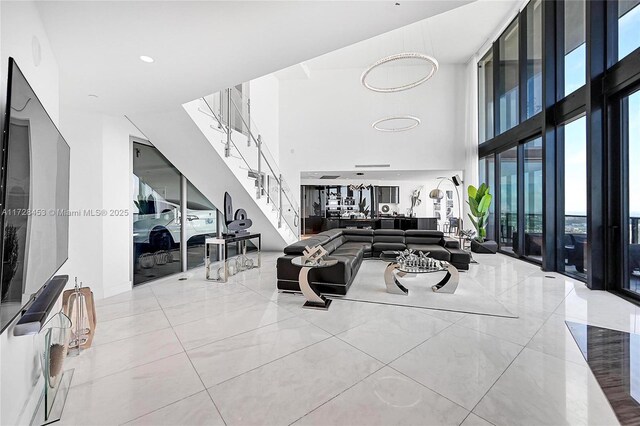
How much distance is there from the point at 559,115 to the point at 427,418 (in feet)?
21.3

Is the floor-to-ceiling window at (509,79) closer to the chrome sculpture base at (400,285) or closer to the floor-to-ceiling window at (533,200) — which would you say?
the floor-to-ceiling window at (533,200)

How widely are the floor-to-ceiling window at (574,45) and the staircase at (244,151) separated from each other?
6317 mm

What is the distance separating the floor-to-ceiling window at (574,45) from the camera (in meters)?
5.04

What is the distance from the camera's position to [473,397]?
190 cm

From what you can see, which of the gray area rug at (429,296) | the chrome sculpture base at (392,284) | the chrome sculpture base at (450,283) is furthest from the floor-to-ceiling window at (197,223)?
the chrome sculpture base at (450,283)

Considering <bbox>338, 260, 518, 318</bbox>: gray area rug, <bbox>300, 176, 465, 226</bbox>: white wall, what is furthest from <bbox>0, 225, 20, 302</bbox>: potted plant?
<bbox>300, 176, 465, 226</bbox>: white wall

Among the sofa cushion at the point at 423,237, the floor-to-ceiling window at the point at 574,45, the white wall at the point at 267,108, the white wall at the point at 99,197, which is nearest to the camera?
the white wall at the point at 99,197

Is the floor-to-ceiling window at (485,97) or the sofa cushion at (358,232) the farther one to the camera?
the floor-to-ceiling window at (485,97)

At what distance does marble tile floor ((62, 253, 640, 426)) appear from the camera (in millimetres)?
1767

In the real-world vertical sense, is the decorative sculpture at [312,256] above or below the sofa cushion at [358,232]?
below

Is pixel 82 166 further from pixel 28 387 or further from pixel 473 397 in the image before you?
pixel 473 397

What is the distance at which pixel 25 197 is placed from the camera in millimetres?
1410

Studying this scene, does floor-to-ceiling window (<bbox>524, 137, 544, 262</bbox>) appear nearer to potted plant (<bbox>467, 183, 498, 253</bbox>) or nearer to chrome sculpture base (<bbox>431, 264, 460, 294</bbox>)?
potted plant (<bbox>467, 183, 498, 253</bbox>)

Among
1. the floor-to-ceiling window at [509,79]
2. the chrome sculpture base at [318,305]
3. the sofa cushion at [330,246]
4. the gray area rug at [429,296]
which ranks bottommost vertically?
the chrome sculpture base at [318,305]
